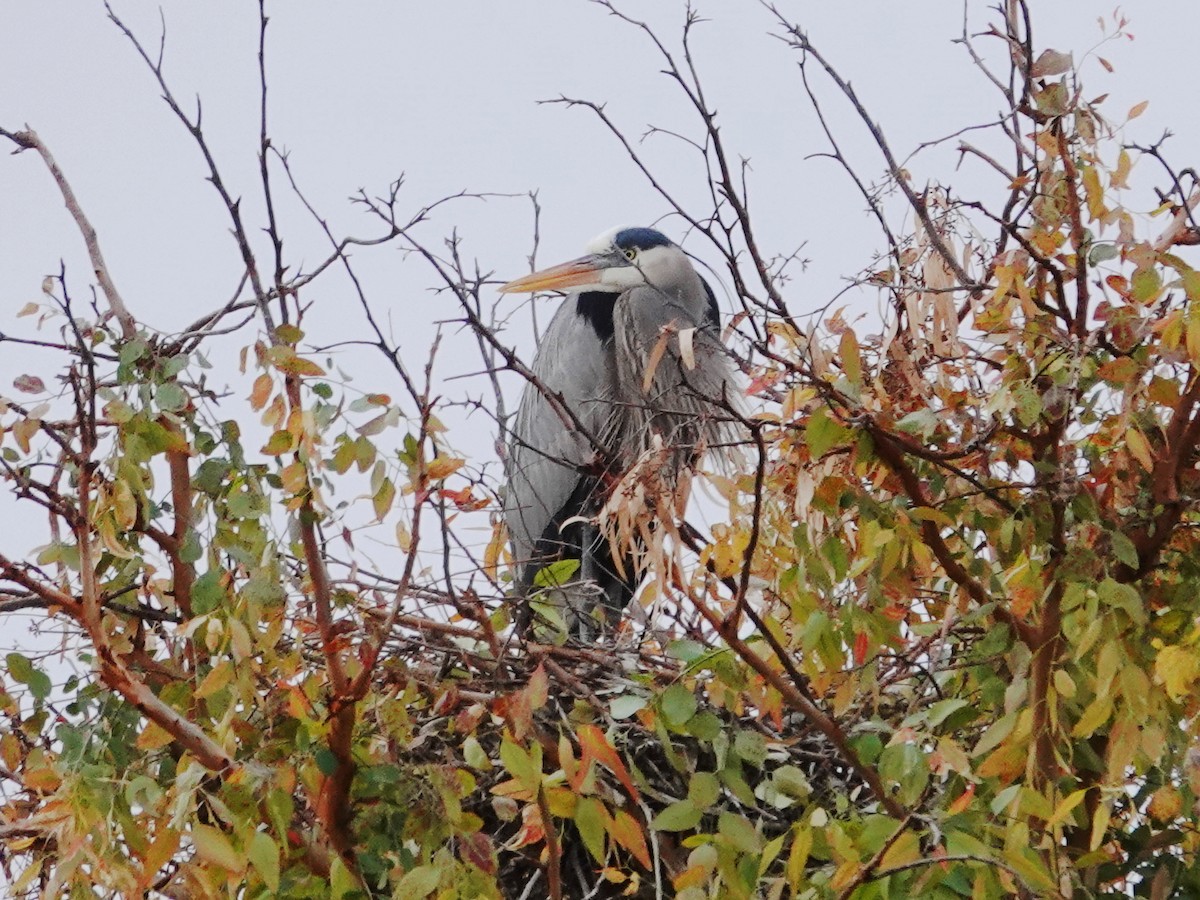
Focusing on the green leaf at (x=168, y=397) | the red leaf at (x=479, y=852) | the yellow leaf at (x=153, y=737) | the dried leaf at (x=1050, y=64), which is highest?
the dried leaf at (x=1050, y=64)

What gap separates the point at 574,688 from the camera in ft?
6.08

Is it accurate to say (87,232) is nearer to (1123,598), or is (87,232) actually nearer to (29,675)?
(29,675)

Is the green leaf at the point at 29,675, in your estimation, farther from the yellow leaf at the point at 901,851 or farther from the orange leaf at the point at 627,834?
the yellow leaf at the point at 901,851

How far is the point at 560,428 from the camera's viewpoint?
4.12 metres

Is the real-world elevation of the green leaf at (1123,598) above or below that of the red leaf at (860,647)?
above

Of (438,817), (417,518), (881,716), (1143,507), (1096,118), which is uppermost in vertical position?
(1096,118)

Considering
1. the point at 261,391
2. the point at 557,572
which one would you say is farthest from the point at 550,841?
the point at 261,391

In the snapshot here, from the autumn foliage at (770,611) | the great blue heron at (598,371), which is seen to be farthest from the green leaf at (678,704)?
the great blue heron at (598,371)

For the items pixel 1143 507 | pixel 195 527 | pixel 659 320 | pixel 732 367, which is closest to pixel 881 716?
pixel 1143 507

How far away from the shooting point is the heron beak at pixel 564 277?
4.05m

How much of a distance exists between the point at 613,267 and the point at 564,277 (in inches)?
6.1

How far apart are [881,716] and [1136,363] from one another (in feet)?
3.23

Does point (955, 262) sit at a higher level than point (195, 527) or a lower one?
→ higher

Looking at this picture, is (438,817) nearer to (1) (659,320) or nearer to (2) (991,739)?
(2) (991,739)
